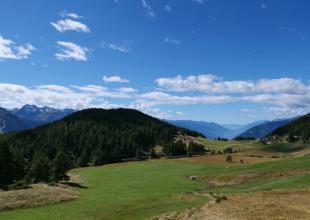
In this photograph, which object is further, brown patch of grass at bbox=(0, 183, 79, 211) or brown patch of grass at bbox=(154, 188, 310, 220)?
brown patch of grass at bbox=(0, 183, 79, 211)

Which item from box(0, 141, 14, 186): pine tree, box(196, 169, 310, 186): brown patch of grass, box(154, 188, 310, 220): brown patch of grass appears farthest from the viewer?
box(0, 141, 14, 186): pine tree

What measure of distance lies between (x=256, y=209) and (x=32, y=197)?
111 ft

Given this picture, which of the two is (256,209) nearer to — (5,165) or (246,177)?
(246,177)

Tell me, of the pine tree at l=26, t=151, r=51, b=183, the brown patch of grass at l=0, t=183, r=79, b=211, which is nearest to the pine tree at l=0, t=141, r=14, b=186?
the pine tree at l=26, t=151, r=51, b=183

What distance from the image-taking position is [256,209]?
3956 cm

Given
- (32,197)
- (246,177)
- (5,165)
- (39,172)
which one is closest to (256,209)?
(32,197)

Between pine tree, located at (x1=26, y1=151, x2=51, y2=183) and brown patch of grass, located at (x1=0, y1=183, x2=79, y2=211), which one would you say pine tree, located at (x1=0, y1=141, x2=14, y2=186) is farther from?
brown patch of grass, located at (x1=0, y1=183, x2=79, y2=211)

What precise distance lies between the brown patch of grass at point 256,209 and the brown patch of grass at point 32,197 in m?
24.6

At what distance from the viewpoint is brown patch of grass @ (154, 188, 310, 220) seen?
36638 mm

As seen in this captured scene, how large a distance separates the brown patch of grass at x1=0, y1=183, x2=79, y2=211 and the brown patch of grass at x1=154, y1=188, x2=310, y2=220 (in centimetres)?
2457

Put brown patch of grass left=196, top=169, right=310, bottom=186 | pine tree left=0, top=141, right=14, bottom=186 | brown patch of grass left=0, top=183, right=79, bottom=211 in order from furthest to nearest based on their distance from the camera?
pine tree left=0, top=141, right=14, bottom=186, brown patch of grass left=196, top=169, right=310, bottom=186, brown patch of grass left=0, top=183, right=79, bottom=211

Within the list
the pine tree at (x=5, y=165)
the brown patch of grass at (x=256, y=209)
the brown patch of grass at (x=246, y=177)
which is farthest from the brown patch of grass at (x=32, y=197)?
the brown patch of grass at (x=246, y=177)

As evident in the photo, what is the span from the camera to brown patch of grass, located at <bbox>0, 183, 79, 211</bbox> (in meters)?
55.6

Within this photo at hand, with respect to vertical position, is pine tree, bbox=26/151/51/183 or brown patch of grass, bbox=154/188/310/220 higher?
pine tree, bbox=26/151/51/183
